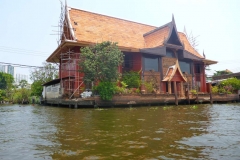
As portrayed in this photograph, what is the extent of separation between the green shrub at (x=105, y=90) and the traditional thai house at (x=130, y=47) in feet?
10.7

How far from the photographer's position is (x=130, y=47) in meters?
20.0

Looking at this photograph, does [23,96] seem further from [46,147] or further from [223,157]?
[223,157]

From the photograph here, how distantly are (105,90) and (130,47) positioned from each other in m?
6.90

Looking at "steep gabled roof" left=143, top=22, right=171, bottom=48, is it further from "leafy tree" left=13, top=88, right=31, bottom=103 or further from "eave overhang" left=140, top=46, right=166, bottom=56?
"leafy tree" left=13, top=88, right=31, bottom=103

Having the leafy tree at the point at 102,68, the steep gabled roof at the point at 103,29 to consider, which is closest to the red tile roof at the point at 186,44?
the steep gabled roof at the point at 103,29

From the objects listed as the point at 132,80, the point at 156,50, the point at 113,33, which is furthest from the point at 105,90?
the point at 113,33

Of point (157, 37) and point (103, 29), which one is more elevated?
point (103, 29)

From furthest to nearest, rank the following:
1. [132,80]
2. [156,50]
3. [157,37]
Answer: [157,37] < [156,50] < [132,80]

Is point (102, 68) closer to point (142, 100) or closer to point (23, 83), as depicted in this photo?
point (142, 100)

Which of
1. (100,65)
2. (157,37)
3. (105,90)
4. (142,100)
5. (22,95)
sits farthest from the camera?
(22,95)

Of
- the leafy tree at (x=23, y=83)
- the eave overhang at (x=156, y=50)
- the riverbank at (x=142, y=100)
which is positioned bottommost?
the riverbank at (x=142, y=100)

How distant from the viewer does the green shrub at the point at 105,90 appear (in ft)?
48.1

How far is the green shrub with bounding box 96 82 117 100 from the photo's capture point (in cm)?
1465

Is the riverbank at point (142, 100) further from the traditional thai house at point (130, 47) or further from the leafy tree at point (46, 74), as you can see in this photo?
the leafy tree at point (46, 74)
